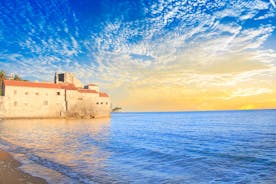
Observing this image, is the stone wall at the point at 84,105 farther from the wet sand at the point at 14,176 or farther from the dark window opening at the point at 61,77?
the wet sand at the point at 14,176

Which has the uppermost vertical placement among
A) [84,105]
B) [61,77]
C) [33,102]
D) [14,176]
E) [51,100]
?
[61,77]

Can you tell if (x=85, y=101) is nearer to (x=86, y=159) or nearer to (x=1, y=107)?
(x=1, y=107)

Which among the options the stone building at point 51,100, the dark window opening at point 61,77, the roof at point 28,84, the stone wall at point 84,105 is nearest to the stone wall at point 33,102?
the stone building at point 51,100

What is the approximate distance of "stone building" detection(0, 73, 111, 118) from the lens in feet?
182

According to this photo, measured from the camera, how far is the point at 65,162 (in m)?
11.4

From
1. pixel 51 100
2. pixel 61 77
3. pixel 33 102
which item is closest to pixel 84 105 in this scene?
pixel 51 100

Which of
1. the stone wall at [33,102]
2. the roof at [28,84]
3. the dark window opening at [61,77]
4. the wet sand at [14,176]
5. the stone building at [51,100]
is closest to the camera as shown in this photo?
the wet sand at [14,176]

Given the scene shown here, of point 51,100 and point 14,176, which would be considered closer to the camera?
point 14,176

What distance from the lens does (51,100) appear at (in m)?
62.5

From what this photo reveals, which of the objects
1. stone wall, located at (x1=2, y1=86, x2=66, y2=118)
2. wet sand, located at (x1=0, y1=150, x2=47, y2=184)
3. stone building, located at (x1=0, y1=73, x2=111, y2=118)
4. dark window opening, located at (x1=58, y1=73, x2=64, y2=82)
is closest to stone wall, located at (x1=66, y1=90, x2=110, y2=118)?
stone building, located at (x1=0, y1=73, x2=111, y2=118)

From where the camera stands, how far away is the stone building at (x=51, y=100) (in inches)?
2184

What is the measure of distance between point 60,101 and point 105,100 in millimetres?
17834

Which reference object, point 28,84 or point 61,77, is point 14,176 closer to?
point 28,84

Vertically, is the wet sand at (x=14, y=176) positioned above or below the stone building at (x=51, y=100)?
below
